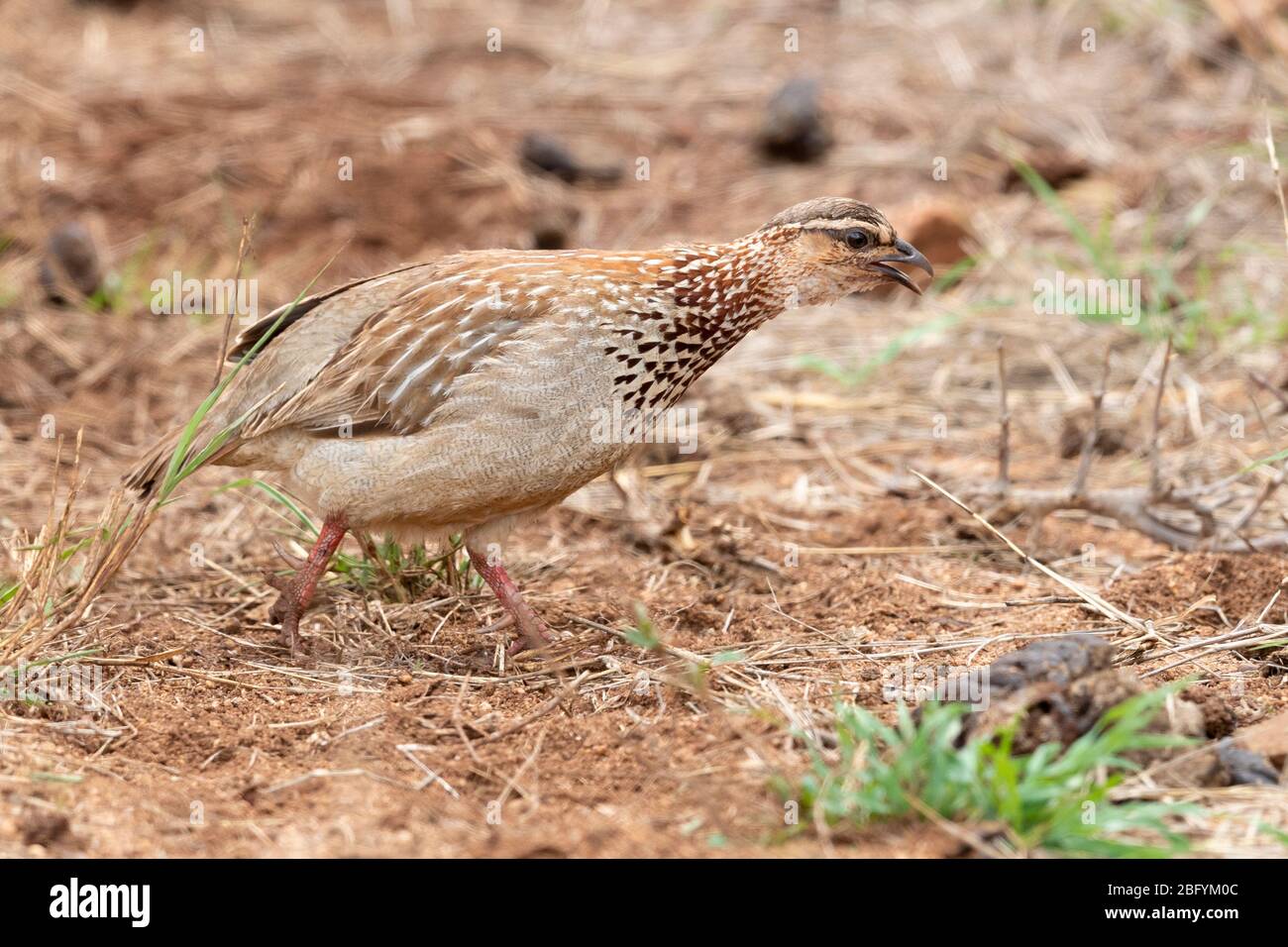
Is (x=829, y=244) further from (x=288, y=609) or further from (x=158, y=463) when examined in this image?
(x=158, y=463)

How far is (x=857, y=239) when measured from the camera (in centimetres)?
525

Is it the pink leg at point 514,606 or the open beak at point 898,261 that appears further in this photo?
the open beak at point 898,261

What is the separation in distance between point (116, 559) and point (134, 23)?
8.96 metres

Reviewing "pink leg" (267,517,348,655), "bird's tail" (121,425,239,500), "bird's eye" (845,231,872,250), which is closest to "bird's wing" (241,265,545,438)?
"bird's tail" (121,425,239,500)

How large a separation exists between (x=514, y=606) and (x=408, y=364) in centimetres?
92

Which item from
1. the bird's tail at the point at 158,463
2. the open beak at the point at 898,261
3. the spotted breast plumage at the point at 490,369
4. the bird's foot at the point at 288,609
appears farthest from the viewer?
the open beak at the point at 898,261

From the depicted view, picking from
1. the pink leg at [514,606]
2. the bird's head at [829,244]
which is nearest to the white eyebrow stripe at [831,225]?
the bird's head at [829,244]

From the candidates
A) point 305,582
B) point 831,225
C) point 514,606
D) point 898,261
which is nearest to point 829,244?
point 831,225

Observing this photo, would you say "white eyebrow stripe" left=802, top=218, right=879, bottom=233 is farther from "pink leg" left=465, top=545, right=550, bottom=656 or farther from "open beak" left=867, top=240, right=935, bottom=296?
"pink leg" left=465, top=545, right=550, bottom=656

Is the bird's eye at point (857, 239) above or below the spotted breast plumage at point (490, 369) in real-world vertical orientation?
above

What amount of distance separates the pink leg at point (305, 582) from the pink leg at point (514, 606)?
487mm

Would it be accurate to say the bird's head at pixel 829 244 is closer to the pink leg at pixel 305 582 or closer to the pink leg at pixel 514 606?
the pink leg at pixel 514 606

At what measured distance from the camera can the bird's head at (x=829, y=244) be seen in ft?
17.1
